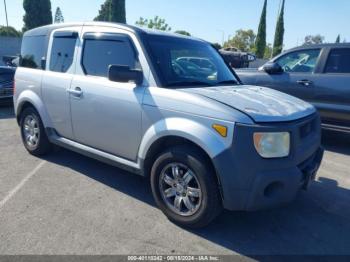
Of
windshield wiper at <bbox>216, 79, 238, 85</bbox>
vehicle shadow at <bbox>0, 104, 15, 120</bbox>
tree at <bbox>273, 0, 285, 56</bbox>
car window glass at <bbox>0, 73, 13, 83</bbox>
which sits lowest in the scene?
vehicle shadow at <bbox>0, 104, 15, 120</bbox>

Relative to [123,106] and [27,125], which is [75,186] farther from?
[27,125]

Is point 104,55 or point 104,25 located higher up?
point 104,25

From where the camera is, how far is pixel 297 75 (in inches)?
249

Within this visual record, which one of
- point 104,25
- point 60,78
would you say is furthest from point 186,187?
point 60,78

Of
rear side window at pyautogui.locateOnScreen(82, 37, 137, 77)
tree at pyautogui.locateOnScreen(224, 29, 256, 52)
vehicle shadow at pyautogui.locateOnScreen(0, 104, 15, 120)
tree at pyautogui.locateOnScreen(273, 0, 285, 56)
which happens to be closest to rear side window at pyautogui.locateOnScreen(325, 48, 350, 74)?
rear side window at pyautogui.locateOnScreen(82, 37, 137, 77)

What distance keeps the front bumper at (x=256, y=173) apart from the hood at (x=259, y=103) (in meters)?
0.10

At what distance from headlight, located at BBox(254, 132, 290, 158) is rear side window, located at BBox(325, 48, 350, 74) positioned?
12.2 ft

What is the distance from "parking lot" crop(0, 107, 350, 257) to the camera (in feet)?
9.82

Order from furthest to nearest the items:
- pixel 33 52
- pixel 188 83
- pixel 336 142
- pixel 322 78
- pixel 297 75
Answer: pixel 336 142 < pixel 297 75 < pixel 322 78 < pixel 33 52 < pixel 188 83

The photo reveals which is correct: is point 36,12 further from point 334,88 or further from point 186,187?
point 186,187

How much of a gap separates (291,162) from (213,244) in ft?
3.41

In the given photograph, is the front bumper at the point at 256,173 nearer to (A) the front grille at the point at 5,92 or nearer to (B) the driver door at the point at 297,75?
(B) the driver door at the point at 297,75

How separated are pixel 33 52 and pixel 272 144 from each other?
13.1 feet

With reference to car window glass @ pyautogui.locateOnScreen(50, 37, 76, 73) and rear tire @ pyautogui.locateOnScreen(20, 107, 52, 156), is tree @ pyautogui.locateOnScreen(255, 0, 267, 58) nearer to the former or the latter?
rear tire @ pyautogui.locateOnScreen(20, 107, 52, 156)
